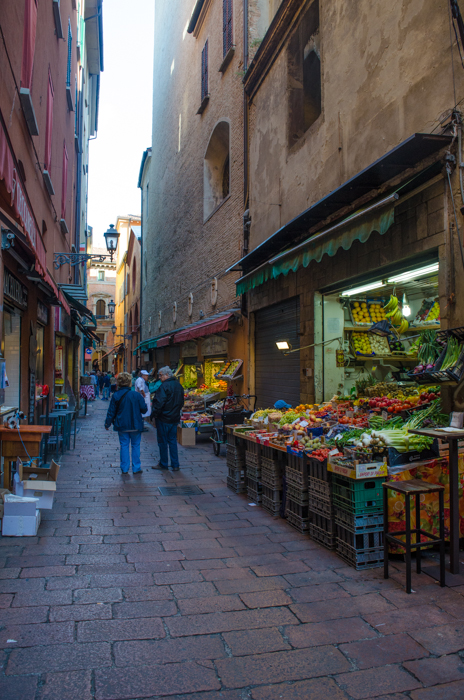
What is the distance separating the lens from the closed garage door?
9.67 meters

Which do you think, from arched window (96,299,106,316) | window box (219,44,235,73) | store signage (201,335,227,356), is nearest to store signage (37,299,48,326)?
store signage (201,335,227,356)

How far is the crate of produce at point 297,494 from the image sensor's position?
5.16m

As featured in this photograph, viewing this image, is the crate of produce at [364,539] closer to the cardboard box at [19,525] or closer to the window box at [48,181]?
the cardboard box at [19,525]

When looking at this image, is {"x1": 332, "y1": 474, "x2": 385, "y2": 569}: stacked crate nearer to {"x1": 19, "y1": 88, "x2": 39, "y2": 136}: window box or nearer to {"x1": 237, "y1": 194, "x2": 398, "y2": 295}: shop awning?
{"x1": 237, "y1": 194, "x2": 398, "y2": 295}: shop awning

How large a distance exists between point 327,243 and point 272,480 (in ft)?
11.1

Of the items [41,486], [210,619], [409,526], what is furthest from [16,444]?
[409,526]

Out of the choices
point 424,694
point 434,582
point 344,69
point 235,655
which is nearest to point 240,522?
point 434,582

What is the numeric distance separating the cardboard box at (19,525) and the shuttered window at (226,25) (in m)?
13.6

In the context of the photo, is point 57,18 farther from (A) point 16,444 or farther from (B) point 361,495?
(B) point 361,495

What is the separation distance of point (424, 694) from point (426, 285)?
6.60 m

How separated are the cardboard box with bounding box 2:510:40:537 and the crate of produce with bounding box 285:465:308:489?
2694 millimetres

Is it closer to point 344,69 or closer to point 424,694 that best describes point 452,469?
point 424,694

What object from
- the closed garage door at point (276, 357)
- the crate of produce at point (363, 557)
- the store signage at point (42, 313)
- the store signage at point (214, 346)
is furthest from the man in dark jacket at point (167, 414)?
the store signage at point (214, 346)

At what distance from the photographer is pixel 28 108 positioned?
286 inches
